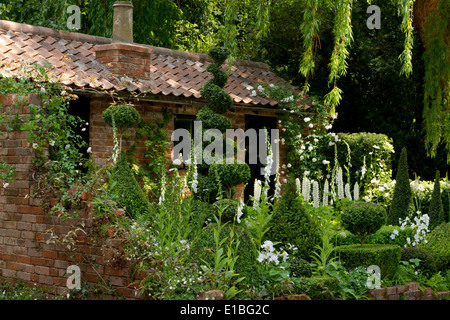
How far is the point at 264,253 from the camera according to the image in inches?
232

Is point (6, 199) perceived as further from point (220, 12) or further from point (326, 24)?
point (220, 12)

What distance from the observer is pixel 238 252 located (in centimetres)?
549

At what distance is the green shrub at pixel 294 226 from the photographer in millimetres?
6277

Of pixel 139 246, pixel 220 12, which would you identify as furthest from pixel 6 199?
pixel 220 12

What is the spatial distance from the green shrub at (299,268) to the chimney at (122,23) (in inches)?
268

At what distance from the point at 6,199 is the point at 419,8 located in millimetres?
7649

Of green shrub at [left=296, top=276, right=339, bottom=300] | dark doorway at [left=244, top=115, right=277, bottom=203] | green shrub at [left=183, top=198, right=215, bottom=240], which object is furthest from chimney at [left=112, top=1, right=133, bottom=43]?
green shrub at [left=296, top=276, right=339, bottom=300]

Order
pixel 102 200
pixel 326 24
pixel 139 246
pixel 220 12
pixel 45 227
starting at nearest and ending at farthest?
pixel 139 246 → pixel 102 200 → pixel 45 227 → pixel 326 24 → pixel 220 12

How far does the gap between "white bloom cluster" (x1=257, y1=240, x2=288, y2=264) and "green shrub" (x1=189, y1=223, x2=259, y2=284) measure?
83mm

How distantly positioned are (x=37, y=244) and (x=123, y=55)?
4.90 meters

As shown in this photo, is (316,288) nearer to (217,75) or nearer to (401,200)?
(217,75)

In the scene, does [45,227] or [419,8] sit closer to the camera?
[45,227]

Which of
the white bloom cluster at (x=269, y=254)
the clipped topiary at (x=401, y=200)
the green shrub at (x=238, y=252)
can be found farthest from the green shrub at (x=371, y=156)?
the green shrub at (x=238, y=252)

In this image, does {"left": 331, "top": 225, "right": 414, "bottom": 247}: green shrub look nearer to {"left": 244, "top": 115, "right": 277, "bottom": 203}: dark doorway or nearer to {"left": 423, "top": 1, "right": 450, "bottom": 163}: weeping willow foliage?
{"left": 423, "top": 1, "right": 450, "bottom": 163}: weeping willow foliage
